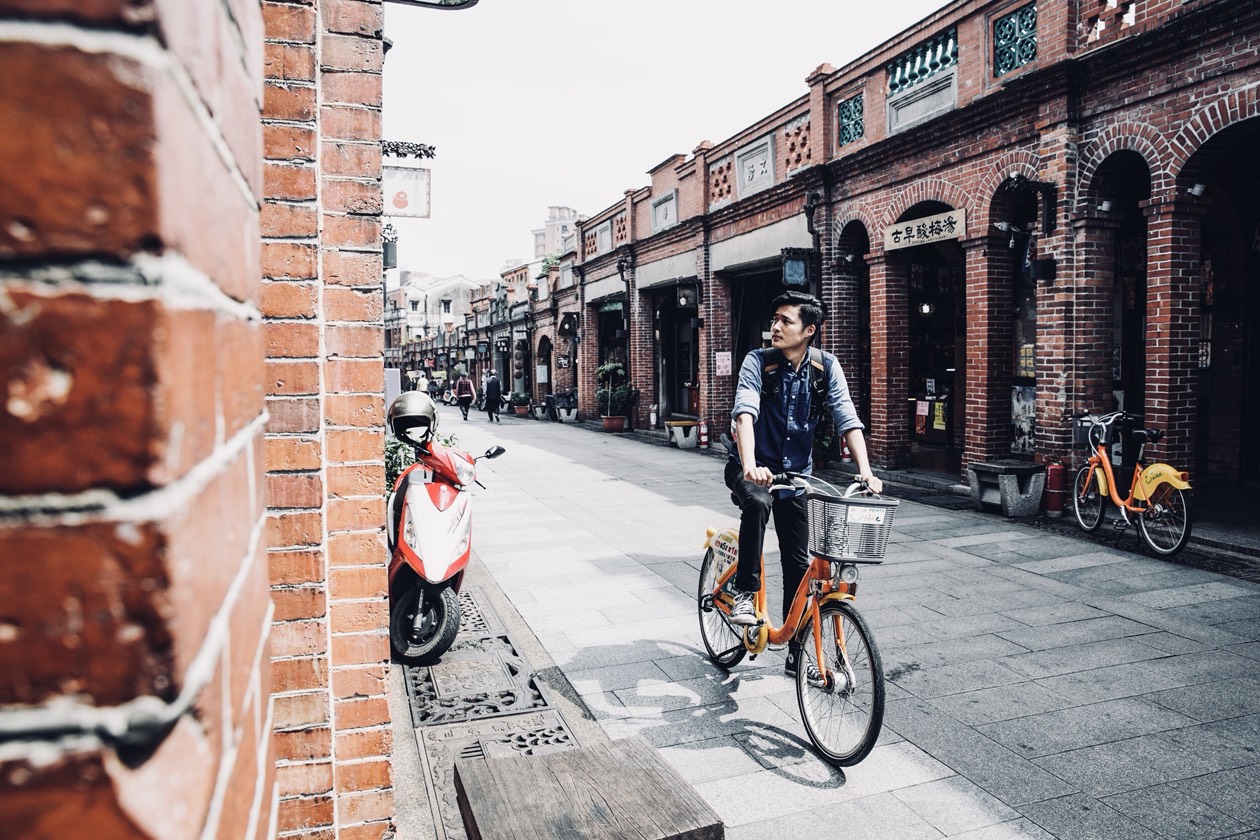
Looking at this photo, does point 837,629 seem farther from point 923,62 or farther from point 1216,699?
point 923,62

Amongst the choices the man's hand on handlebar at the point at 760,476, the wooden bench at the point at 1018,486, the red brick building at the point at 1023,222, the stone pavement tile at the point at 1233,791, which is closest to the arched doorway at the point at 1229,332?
the red brick building at the point at 1023,222

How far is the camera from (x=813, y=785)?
3.86 m

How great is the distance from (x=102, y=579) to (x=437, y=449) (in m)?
5.19

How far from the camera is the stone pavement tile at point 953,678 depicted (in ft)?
15.9

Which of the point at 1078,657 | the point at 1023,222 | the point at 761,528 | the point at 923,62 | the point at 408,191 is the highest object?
the point at 923,62

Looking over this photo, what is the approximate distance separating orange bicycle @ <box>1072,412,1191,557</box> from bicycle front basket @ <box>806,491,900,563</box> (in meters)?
5.32

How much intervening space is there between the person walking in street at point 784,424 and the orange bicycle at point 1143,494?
189 inches

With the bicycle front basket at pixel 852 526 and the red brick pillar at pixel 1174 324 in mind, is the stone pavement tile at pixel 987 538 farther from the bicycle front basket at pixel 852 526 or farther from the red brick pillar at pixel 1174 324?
the bicycle front basket at pixel 852 526

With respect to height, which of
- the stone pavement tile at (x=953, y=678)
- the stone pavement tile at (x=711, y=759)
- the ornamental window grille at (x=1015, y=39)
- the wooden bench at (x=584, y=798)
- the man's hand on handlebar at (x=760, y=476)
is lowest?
the stone pavement tile at (x=711, y=759)

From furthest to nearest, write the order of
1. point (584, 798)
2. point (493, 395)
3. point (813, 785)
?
1. point (493, 395)
2. point (813, 785)
3. point (584, 798)

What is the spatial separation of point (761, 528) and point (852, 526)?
922 mm

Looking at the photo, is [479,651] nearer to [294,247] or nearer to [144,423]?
[294,247]

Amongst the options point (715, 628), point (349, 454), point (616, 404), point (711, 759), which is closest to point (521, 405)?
point (616, 404)

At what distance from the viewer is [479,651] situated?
5617mm
